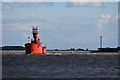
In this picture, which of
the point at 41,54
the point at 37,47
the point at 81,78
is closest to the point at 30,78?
the point at 81,78

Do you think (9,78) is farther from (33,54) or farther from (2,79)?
(33,54)

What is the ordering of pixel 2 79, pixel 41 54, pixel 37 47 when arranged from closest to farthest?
pixel 2 79
pixel 37 47
pixel 41 54

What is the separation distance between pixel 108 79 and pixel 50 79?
5.17 meters

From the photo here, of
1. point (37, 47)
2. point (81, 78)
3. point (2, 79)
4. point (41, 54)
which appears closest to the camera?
point (2, 79)

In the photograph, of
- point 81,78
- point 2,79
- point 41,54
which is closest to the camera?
point 2,79

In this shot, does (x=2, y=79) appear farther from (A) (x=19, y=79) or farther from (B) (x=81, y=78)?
(B) (x=81, y=78)

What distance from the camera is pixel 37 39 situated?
381 ft

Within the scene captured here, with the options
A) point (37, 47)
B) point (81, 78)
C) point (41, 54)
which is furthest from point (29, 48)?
point (81, 78)

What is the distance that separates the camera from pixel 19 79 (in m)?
48.6

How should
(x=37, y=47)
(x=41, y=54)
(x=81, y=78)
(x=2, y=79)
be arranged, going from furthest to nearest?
1. (x=41, y=54)
2. (x=37, y=47)
3. (x=81, y=78)
4. (x=2, y=79)

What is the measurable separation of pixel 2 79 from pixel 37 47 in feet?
222

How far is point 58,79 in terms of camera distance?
161ft

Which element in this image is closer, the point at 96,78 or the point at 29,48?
the point at 96,78

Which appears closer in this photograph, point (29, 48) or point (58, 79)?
point (58, 79)
